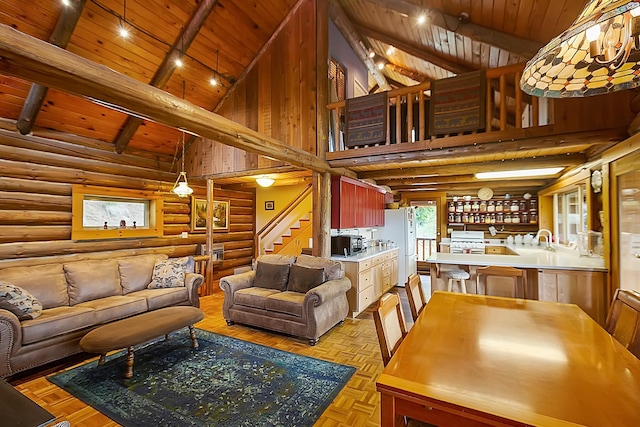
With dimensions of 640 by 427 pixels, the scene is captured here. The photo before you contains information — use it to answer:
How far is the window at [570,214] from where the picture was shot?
4414 mm

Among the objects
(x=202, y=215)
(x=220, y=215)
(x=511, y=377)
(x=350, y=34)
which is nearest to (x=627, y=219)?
(x=511, y=377)

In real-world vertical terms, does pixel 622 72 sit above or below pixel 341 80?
below

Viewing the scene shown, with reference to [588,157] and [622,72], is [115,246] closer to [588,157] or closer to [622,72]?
[622,72]

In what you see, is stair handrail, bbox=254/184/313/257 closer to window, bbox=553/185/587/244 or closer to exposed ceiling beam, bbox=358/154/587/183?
exposed ceiling beam, bbox=358/154/587/183

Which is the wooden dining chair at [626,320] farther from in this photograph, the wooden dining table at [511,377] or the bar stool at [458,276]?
the bar stool at [458,276]

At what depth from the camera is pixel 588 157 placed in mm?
3805

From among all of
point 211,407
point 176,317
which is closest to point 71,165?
point 176,317

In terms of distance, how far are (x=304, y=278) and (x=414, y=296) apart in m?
1.97

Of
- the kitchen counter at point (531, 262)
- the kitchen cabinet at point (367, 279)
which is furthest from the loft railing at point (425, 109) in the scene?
the kitchen cabinet at point (367, 279)

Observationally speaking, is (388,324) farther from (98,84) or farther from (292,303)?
(98,84)

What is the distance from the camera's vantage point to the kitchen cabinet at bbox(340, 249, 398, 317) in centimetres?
446

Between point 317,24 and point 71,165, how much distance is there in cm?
459

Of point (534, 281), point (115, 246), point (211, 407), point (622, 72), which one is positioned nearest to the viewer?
Answer: point (622, 72)

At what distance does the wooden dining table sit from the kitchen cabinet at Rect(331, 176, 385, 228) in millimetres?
3273
